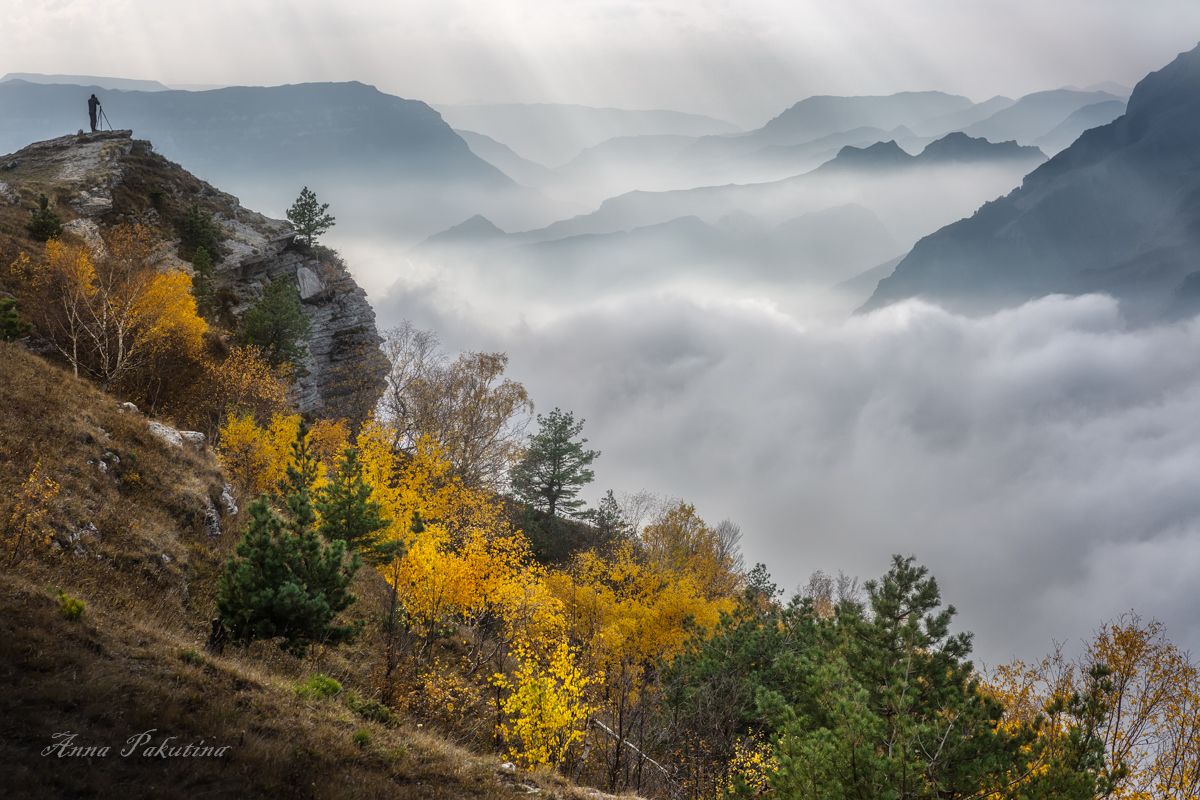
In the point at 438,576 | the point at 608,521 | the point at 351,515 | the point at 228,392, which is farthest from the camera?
the point at 608,521

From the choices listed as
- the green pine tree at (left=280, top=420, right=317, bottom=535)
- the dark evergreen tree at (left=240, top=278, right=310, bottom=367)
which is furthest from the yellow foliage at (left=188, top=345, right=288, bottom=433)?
the green pine tree at (left=280, top=420, right=317, bottom=535)

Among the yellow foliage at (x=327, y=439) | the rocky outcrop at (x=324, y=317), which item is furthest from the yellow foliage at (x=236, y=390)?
the rocky outcrop at (x=324, y=317)

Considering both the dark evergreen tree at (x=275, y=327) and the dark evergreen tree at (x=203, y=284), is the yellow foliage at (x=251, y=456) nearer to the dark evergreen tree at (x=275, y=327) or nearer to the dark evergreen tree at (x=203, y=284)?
the dark evergreen tree at (x=275, y=327)

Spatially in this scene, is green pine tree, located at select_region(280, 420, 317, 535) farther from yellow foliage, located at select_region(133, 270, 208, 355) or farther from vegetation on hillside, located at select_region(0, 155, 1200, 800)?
yellow foliage, located at select_region(133, 270, 208, 355)

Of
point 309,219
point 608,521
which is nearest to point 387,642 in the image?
point 608,521

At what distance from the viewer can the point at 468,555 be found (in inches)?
938

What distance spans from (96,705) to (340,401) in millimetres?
51920

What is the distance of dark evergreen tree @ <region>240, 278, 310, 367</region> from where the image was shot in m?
46.6

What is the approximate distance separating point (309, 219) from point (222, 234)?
444 inches

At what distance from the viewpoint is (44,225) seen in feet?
135

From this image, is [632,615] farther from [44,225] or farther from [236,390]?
[44,225]

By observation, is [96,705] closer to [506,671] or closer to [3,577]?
[3,577]

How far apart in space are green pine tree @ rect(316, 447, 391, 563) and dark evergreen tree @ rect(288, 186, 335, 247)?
175ft

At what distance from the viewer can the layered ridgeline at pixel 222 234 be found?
163 ft
